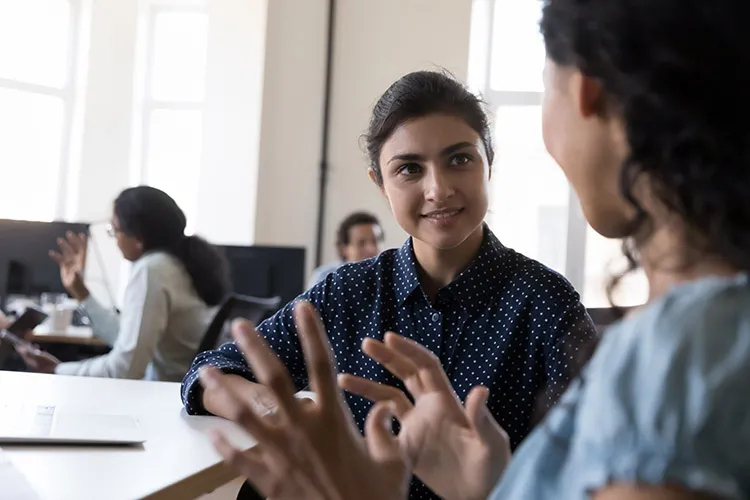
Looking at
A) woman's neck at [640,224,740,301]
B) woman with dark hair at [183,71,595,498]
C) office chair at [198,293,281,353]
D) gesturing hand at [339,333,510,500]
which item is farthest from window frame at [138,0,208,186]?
woman's neck at [640,224,740,301]

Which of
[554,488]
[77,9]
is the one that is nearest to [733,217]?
[554,488]

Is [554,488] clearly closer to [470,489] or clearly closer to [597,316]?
[470,489]

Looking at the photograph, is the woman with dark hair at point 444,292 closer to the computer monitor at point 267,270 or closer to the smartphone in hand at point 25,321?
the smartphone in hand at point 25,321

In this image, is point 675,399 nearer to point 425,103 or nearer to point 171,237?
point 425,103

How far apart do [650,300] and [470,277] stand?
95 cm

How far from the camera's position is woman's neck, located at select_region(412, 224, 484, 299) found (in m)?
1.62

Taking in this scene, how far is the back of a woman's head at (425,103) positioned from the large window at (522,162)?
3701mm

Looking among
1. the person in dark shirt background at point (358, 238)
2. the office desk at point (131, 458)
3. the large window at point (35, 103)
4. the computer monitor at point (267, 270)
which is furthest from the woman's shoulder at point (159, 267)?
the large window at point (35, 103)

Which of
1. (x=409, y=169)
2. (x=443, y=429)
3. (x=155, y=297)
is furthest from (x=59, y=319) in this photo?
(x=443, y=429)

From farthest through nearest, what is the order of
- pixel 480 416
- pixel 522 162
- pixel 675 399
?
1. pixel 522 162
2. pixel 480 416
3. pixel 675 399

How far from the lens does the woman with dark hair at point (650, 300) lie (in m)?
0.49

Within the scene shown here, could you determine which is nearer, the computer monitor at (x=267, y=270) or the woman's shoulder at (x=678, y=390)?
the woman's shoulder at (x=678, y=390)

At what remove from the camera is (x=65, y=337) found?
3803 millimetres

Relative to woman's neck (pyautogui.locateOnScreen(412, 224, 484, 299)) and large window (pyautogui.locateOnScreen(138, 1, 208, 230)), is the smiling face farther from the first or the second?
large window (pyautogui.locateOnScreen(138, 1, 208, 230))
